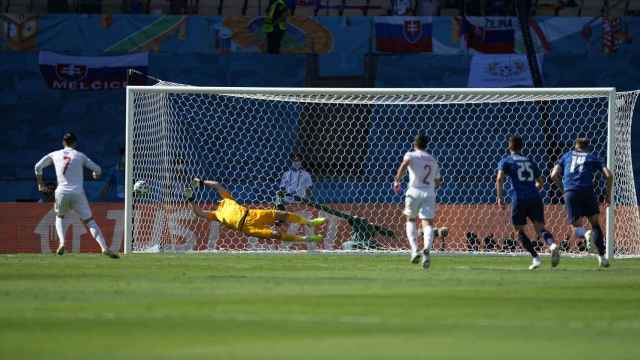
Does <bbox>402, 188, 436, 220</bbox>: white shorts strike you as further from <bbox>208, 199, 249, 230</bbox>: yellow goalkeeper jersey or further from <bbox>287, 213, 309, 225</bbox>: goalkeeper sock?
<bbox>208, 199, 249, 230</bbox>: yellow goalkeeper jersey

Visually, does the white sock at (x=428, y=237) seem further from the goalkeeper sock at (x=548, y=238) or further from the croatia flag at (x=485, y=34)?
the croatia flag at (x=485, y=34)

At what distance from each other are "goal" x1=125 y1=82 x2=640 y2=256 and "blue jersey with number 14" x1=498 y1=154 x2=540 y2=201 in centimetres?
252

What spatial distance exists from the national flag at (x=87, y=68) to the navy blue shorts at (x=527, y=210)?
56.2 feet

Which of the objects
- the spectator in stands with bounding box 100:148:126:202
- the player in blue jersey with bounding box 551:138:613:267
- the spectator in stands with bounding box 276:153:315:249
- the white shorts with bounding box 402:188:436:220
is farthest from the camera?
the spectator in stands with bounding box 100:148:126:202

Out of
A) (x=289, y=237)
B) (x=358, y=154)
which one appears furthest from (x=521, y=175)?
(x=358, y=154)

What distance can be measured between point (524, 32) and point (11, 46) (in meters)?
12.5

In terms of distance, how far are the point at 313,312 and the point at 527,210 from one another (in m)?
9.36

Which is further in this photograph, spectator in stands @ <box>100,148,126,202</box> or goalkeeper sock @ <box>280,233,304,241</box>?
spectator in stands @ <box>100,148,126,202</box>

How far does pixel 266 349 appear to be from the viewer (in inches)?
381

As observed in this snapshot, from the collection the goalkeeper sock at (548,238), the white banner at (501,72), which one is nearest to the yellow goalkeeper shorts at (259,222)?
the goalkeeper sock at (548,238)

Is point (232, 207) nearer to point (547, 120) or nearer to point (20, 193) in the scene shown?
point (547, 120)

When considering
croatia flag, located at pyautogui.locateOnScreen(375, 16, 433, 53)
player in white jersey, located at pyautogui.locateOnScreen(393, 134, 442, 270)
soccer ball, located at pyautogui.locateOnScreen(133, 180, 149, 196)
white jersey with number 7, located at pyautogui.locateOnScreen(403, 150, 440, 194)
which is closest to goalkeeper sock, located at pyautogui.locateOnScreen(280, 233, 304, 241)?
soccer ball, located at pyautogui.locateOnScreen(133, 180, 149, 196)

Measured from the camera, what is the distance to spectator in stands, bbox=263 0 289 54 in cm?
3738

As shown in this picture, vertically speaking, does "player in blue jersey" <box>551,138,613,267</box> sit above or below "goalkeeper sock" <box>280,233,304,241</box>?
above
